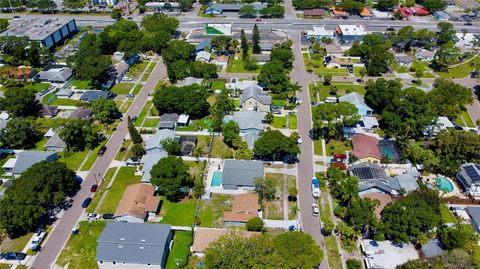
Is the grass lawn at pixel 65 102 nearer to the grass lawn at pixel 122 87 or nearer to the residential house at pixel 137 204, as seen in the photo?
the grass lawn at pixel 122 87

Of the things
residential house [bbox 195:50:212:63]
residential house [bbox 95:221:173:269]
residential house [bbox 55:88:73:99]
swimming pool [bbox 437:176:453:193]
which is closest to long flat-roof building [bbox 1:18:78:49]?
residential house [bbox 55:88:73:99]

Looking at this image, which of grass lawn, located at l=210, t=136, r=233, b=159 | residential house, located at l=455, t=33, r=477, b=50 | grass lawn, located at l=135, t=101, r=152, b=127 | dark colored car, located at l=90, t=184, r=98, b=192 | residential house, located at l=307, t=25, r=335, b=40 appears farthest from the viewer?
residential house, located at l=307, t=25, r=335, b=40

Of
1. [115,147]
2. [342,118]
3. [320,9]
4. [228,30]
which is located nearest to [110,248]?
[115,147]

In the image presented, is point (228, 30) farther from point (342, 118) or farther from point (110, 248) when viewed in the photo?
point (110, 248)

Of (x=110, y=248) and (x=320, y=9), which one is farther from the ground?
(x=320, y=9)

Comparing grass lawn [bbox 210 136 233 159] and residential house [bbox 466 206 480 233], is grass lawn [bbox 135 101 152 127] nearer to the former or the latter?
grass lawn [bbox 210 136 233 159]

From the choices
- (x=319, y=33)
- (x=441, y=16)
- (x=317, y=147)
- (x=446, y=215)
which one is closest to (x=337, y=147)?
(x=317, y=147)
